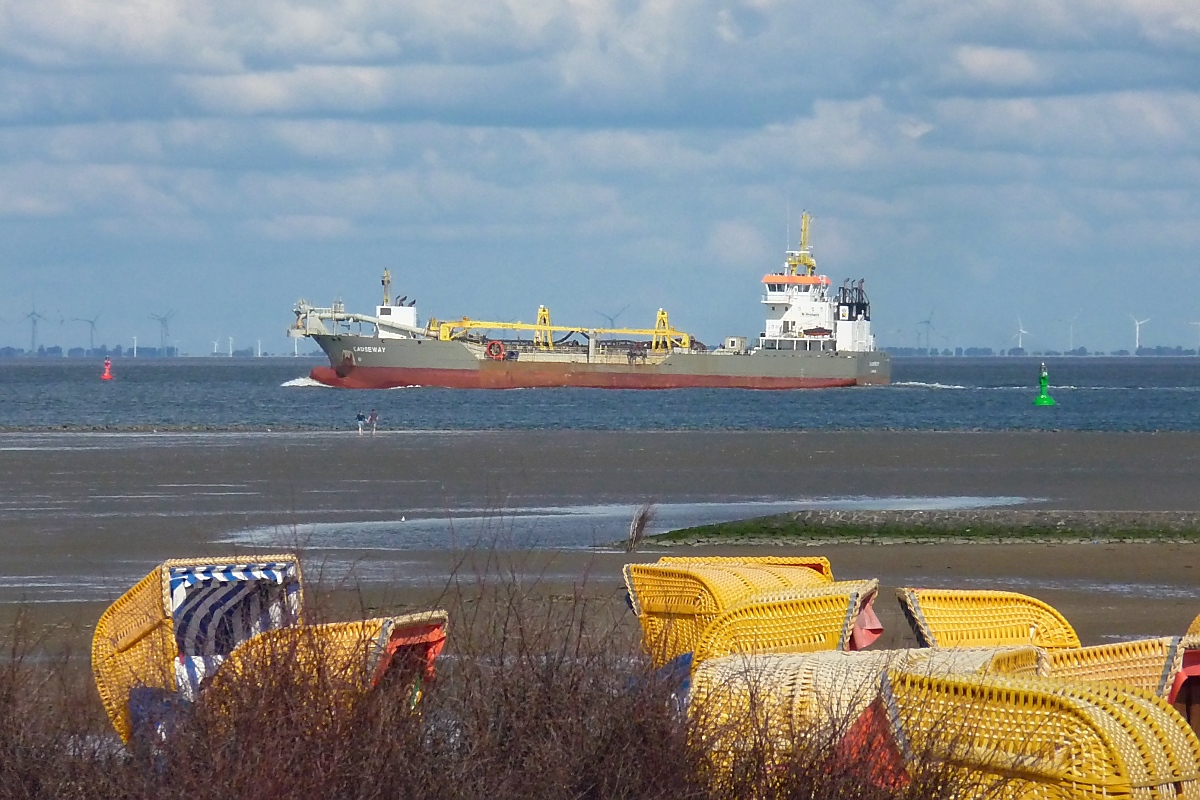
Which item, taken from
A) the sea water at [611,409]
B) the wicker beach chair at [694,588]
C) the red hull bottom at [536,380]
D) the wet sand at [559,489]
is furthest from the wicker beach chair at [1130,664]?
the red hull bottom at [536,380]

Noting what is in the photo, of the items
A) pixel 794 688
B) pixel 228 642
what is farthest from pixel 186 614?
pixel 794 688

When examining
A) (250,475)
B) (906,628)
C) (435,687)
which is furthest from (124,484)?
(435,687)

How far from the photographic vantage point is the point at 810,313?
260 ft

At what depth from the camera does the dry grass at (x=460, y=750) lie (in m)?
4.24

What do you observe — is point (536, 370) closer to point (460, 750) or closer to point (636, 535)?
point (636, 535)

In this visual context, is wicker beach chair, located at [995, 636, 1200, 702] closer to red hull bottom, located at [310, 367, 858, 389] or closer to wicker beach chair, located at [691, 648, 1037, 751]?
wicker beach chair, located at [691, 648, 1037, 751]

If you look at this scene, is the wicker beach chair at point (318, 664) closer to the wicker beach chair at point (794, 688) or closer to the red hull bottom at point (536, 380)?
the wicker beach chair at point (794, 688)

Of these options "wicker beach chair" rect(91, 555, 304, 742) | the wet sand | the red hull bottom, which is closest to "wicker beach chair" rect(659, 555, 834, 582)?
the wet sand

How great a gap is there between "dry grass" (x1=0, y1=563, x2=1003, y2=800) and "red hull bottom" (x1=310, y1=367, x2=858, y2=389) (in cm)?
6941

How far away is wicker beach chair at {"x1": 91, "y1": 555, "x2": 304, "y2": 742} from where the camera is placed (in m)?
6.54

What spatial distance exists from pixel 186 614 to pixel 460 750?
9.49 ft

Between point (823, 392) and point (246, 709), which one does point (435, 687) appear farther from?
point (823, 392)

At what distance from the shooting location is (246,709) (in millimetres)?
4461

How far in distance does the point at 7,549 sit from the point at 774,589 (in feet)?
35.7
